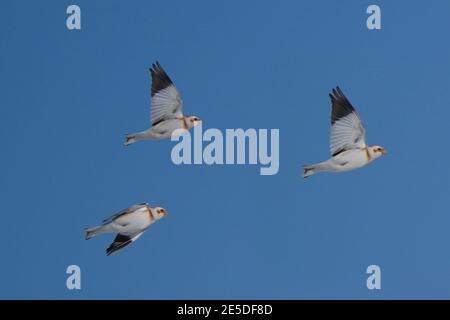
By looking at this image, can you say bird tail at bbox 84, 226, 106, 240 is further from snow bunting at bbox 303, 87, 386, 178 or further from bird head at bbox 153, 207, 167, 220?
snow bunting at bbox 303, 87, 386, 178

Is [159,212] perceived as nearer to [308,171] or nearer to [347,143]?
[308,171]

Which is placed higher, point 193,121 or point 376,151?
point 193,121

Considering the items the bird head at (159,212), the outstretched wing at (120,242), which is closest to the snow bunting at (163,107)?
the bird head at (159,212)

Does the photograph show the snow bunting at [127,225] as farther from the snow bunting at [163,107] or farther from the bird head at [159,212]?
the snow bunting at [163,107]

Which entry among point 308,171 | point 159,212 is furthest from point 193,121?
point 308,171

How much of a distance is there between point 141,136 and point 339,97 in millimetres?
1676

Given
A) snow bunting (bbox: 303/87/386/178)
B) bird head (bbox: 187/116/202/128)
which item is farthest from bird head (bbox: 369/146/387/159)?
bird head (bbox: 187/116/202/128)

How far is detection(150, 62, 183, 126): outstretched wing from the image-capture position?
24.9 ft

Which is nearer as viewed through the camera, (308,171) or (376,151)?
(308,171)

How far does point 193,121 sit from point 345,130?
1.26m

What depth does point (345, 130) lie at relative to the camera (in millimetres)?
7520

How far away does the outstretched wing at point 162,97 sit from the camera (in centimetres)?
758

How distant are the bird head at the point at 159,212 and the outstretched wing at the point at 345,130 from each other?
1468 millimetres
